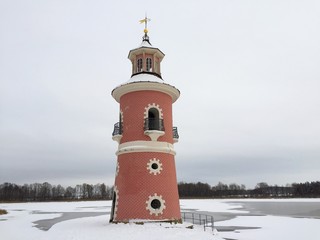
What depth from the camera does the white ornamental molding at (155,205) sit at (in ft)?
51.2

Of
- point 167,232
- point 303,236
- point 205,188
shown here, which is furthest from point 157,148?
point 205,188

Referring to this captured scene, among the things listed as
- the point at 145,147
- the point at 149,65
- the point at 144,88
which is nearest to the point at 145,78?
the point at 144,88

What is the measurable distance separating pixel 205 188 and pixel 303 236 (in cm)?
11521

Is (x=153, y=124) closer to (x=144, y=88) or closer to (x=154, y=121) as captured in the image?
(x=154, y=121)

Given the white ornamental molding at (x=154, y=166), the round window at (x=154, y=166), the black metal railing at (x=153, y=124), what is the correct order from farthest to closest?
the black metal railing at (x=153, y=124) → the round window at (x=154, y=166) → the white ornamental molding at (x=154, y=166)

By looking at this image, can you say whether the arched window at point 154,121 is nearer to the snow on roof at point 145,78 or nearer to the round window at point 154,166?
the snow on roof at point 145,78

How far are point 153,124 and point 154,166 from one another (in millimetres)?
2304

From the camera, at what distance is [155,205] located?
16.1m

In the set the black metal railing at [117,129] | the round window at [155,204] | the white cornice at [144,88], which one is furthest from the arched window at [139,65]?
the round window at [155,204]

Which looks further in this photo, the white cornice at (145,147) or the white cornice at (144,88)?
the white cornice at (144,88)

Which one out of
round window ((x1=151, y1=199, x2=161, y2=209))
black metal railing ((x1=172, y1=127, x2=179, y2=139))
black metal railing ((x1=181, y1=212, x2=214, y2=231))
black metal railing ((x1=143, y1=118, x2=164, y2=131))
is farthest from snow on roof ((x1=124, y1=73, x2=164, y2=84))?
black metal railing ((x1=181, y1=212, x2=214, y2=231))

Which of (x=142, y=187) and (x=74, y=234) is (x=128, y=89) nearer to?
(x=142, y=187)

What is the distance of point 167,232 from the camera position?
541 inches

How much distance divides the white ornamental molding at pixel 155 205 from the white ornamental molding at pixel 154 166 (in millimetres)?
1091
